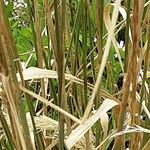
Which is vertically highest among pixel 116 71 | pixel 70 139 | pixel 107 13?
pixel 107 13

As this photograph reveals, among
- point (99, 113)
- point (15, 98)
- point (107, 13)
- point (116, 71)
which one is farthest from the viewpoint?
point (116, 71)

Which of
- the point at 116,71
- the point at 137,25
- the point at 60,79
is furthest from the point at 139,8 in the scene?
the point at 116,71

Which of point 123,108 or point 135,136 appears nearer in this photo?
point 123,108

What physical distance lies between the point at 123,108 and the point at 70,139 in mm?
78

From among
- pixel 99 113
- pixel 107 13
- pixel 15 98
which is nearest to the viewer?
pixel 15 98

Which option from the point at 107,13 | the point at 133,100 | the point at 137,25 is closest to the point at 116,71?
the point at 107,13

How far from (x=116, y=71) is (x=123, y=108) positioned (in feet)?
2.47

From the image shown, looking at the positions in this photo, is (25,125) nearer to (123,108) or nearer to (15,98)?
(15,98)

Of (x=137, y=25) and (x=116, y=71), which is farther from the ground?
(x=137, y=25)

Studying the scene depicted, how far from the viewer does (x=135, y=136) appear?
704 millimetres

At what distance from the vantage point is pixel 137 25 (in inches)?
20.7

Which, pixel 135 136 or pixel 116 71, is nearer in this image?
pixel 135 136

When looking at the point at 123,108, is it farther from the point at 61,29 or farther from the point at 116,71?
the point at 116,71

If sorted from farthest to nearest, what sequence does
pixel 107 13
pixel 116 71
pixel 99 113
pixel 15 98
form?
pixel 116 71, pixel 107 13, pixel 99 113, pixel 15 98
